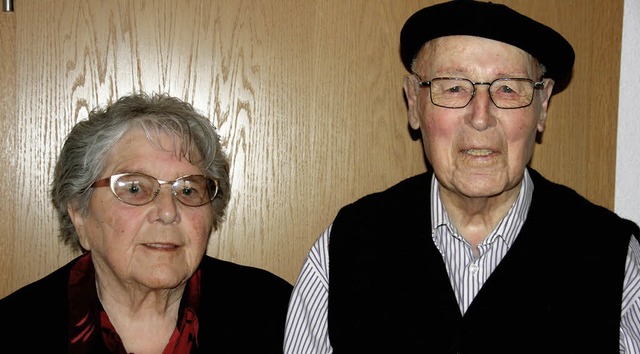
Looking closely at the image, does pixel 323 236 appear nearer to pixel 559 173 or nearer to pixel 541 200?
pixel 541 200

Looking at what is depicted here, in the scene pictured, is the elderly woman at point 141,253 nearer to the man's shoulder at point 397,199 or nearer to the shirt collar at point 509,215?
the man's shoulder at point 397,199

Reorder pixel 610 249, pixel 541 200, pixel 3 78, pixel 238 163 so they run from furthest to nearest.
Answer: pixel 238 163 < pixel 3 78 < pixel 541 200 < pixel 610 249

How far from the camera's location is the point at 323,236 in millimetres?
1810

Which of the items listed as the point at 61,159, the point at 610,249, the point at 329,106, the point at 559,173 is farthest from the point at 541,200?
the point at 61,159

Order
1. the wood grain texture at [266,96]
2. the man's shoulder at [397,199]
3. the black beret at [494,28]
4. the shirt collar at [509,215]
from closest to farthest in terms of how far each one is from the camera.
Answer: the black beret at [494,28] → the shirt collar at [509,215] → the man's shoulder at [397,199] → the wood grain texture at [266,96]

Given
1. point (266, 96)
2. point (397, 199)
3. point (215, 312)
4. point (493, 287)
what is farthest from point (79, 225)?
point (493, 287)

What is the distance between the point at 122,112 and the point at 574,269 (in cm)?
115

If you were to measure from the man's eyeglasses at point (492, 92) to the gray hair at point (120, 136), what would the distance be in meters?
0.61

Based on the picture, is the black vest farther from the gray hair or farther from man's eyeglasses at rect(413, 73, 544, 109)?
the gray hair

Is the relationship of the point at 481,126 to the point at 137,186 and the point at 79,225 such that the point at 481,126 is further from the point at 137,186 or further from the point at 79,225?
the point at 79,225

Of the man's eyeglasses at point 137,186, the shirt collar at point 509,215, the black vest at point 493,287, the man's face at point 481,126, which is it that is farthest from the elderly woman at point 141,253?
the man's face at point 481,126

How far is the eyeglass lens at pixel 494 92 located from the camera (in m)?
1.59

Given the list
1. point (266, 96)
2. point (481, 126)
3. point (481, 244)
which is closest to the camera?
point (481, 126)

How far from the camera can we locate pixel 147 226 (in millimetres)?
1731
